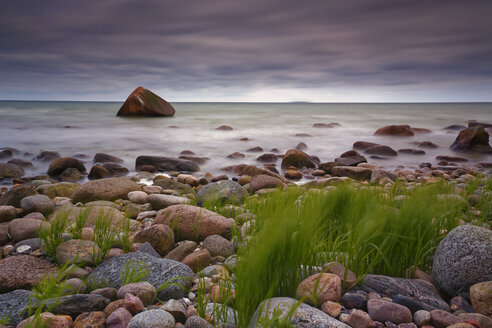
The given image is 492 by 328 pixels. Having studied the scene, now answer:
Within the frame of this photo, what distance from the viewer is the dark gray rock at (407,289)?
2.11 meters

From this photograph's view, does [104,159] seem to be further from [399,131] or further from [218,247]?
[399,131]

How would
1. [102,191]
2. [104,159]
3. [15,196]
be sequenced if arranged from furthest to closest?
[104,159] → [102,191] → [15,196]

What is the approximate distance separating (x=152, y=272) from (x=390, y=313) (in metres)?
1.64

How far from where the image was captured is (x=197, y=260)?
2.89 metres

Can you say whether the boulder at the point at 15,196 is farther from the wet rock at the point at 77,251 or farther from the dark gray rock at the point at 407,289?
the dark gray rock at the point at 407,289

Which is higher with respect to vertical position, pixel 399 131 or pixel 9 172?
pixel 399 131

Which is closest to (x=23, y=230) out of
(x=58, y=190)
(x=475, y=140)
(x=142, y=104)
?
(x=58, y=190)

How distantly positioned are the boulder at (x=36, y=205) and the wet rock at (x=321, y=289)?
13.4 ft

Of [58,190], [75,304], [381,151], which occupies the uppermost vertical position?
[75,304]

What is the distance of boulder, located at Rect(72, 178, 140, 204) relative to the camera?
5.69m

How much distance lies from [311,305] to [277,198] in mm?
1753

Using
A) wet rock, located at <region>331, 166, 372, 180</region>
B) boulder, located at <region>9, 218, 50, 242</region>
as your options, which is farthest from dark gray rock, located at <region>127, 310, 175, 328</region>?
wet rock, located at <region>331, 166, 372, 180</region>

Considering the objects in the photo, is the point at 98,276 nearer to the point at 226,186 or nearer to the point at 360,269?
the point at 360,269

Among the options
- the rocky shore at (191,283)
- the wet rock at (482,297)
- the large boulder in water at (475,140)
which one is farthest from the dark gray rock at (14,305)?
the large boulder in water at (475,140)
